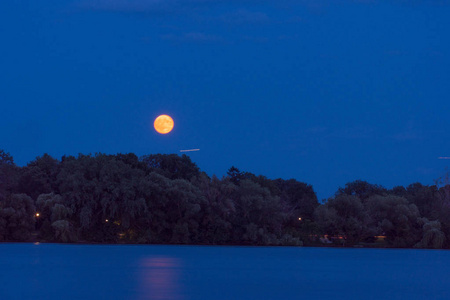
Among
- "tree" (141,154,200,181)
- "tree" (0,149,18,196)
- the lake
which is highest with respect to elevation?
"tree" (141,154,200,181)

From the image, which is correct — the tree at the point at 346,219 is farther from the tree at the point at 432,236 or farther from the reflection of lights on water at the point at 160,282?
the reflection of lights on water at the point at 160,282

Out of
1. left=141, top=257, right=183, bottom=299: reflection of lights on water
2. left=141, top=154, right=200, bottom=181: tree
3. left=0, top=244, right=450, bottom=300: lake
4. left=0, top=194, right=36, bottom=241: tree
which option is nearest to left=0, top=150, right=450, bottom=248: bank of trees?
left=0, top=194, right=36, bottom=241: tree

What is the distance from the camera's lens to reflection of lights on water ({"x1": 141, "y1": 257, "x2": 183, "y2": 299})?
17.4 meters

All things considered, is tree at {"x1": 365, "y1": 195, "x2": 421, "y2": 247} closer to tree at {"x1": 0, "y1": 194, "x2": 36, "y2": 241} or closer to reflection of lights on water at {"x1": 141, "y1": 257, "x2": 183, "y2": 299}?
tree at {"x1": 0, "y1": 194, "x2": 36, "y2": 241}

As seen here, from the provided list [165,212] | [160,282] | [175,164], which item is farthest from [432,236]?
[160,282]

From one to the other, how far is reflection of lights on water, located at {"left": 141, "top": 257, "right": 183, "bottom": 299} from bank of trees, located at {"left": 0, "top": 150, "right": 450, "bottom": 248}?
26293 millimetres

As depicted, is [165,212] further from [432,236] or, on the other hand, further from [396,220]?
[432,236]

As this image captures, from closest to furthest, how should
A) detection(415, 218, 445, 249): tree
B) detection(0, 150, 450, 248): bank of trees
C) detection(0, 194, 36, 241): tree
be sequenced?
detection(0, 194, 36, 241): tree < detection(0, 150, 450, 248): bank of trees < detection(415, 218, 445, 249): tree

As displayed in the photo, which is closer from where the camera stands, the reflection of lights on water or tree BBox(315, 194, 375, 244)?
the reflection of lights on water

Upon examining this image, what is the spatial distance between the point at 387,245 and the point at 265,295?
155 ft

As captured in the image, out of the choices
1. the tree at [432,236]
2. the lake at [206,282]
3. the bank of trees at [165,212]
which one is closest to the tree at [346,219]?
the bank of trees at [165,212]

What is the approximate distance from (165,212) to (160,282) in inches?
1498

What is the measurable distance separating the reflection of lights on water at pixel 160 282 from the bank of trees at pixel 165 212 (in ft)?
86.3

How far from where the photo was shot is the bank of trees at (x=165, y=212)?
53.9m
